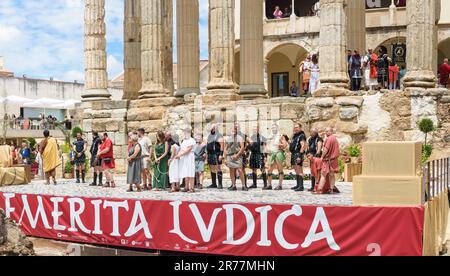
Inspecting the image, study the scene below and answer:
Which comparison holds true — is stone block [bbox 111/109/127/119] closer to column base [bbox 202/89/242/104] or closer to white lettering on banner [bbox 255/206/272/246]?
column base [bbox 202/89/242/104]

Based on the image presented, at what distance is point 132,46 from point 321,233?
61.5ft

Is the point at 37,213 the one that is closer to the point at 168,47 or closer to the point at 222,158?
the point at 222,158

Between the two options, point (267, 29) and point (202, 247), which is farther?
point (267, 29)

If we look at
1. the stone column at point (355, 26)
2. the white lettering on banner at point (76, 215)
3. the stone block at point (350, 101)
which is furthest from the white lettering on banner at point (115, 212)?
the stone column at point (355, 26)

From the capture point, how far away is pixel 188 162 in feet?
59.0

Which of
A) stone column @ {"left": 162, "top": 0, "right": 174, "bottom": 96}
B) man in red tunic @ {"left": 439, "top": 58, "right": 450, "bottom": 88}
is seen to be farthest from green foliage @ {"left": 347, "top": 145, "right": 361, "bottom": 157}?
stone column @ {"left": 162, "top": 0, "right": 174, "bottom": 96}

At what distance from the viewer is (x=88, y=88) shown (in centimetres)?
2861

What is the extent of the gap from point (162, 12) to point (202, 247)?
15.6m

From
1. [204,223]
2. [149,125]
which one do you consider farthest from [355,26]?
[204,223]

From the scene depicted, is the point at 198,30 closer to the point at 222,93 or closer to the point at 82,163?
the point at 222,93

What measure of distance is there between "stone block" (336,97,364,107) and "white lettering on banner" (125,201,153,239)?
34.6 feet

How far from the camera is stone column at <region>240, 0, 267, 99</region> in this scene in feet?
81.5

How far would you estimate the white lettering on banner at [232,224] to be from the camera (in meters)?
11.6
